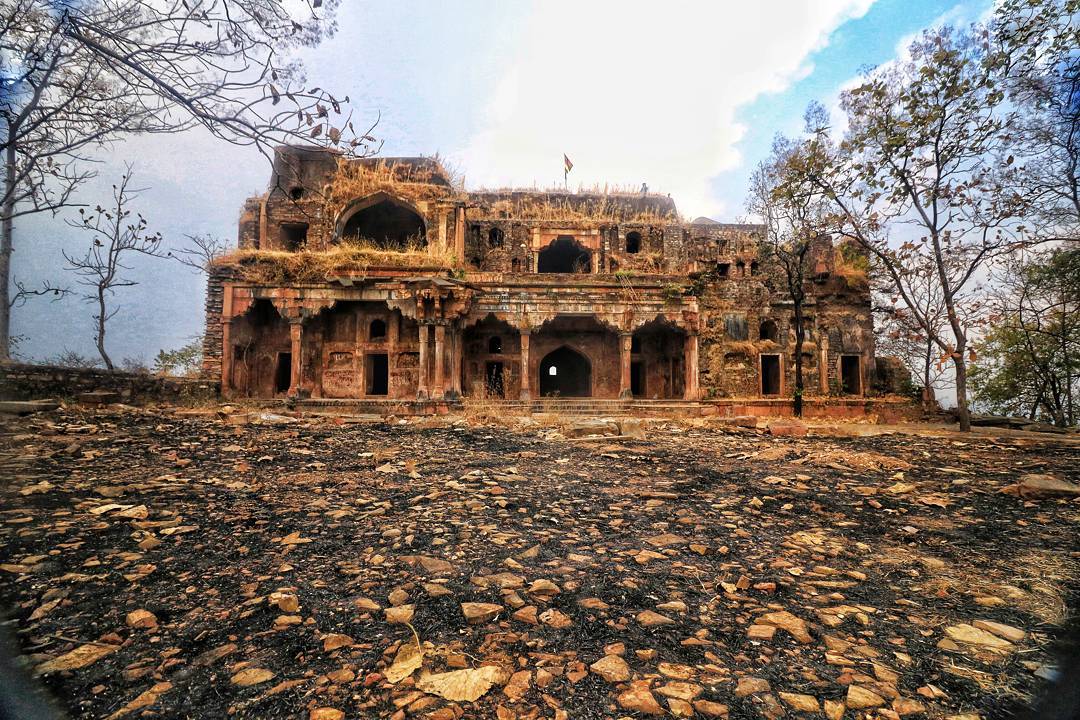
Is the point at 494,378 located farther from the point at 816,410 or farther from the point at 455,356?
the point at 816,410

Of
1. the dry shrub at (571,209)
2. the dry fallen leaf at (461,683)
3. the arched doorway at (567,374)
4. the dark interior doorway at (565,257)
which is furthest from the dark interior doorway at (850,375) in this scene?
the dry fallen leaf at (461,683)

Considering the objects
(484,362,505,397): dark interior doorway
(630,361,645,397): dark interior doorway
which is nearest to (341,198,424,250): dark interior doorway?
(484,362,505,397): dark interior doorway

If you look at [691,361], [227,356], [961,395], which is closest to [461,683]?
[961,395]

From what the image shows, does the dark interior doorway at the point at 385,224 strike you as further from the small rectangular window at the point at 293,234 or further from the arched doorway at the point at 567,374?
the arched doorway at the point at 567,374

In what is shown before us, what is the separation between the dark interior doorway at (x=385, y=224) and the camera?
2081 centimetres

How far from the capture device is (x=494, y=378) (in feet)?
61.9

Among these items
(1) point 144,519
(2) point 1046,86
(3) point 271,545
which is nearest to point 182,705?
(3) point 271,545

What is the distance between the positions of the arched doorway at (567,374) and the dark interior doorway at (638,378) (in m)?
2.29

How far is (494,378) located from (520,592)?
17.0 meters

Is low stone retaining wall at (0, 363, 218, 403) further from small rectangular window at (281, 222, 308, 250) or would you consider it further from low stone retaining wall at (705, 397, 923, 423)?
low stone retaining wall at (705, 397, 923, 423)

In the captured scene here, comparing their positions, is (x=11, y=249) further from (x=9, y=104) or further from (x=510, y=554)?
(x=510, y=554)

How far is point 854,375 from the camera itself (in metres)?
20.8

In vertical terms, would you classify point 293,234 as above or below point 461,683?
above

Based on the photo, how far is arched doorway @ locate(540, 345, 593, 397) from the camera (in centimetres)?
2216
